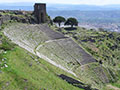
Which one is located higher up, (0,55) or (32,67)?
(0,55)

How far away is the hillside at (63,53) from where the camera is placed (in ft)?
100

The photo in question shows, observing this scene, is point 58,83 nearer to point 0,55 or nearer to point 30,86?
point 30,86

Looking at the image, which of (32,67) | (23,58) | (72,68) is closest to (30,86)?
(32,67)

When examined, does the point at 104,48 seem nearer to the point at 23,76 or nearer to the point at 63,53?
the point at 63,53

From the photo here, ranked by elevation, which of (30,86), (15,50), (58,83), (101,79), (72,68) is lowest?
(101,79)

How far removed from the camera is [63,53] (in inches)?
1414

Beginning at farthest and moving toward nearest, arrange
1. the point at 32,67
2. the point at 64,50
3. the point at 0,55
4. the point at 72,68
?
the point at 64,50 → the point at 72,68 → the point at 32,67 → the point at 0,55

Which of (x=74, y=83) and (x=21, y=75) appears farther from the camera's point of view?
(x=74, y=83)

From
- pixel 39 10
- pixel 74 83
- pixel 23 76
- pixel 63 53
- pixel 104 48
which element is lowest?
pixel 104 48

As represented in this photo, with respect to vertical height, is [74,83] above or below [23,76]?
below

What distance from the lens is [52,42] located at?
38.9 metres

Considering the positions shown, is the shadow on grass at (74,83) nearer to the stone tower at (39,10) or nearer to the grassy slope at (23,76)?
the grassy slope at (23,76)

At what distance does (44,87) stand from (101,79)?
17442mm

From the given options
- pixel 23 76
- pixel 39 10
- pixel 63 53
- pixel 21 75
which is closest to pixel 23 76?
pixel 23 76
